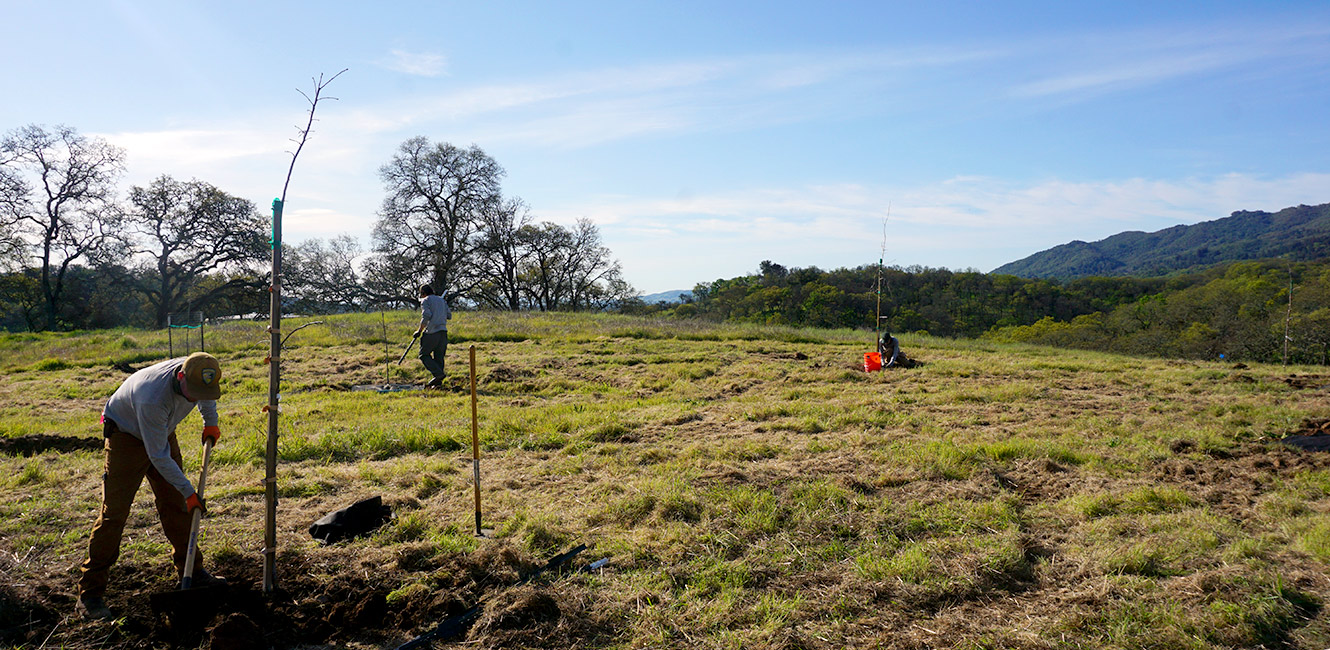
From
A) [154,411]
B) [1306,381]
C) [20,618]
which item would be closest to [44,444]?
[20,618]

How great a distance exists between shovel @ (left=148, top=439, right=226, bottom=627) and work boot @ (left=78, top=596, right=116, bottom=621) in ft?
0.67

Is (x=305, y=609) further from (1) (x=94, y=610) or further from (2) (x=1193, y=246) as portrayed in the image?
(2) (x=1193, y=246)

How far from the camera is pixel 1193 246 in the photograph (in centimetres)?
16312

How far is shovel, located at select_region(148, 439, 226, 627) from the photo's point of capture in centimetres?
360

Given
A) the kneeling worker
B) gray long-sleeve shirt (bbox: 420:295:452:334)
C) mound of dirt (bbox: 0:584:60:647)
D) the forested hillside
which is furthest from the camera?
the forested hillside

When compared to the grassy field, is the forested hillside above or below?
above

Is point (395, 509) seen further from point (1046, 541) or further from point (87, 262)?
point (87, 262)

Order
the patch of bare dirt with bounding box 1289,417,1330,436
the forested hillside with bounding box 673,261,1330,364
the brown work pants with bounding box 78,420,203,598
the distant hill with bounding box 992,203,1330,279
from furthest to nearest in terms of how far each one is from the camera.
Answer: the distant hill with bounding box 992,203,1330,279
the forested hillside with bounding box 673,261,1330,364
the patch of bare dirt with bounding box 1289,417,1330,436
the brown work pants with bounding box 78,420,203,598

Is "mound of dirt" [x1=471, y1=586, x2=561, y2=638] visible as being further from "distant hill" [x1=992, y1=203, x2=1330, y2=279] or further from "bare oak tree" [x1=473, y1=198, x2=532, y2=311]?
"distant hill" [x1=992, y1=203, x2=1330, y2=279]

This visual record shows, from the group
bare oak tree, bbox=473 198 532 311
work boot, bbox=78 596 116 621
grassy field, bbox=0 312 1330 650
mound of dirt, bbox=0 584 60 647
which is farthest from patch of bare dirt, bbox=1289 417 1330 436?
bare oak tree, bbox=473 198 532 311

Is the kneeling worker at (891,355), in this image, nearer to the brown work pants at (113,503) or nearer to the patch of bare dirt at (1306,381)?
the patch of bare dirt at (1306,381)

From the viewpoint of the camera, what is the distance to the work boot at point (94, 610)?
3668mm

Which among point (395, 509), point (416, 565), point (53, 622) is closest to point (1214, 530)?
point (416, 565)

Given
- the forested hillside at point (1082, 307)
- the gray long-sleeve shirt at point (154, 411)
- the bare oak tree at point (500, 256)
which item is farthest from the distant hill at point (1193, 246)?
the gray long-sleeve shirt at point (154, 411)
